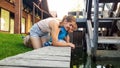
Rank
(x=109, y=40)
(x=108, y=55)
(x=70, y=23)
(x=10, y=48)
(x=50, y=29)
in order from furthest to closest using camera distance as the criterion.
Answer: (x=108, y=55), (x=109, y=40), (x=10, y=48), (x=50, y=29), (x=70, y=23)

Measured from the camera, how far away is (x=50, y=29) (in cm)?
524

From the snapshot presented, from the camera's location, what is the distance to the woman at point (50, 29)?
4488 millimetres

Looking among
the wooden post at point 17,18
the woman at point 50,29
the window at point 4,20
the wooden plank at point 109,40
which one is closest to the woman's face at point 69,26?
the woman at point 50,29

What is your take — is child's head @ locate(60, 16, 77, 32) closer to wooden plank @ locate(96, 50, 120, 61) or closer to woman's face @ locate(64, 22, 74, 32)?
woman's face @ locate(64, 22, 74, 32)

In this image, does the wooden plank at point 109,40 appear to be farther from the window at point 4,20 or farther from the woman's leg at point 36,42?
the window at point 4,20

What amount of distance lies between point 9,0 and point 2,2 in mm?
1324

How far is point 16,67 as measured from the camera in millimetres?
1705

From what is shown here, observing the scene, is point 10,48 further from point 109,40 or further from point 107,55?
point 107,55

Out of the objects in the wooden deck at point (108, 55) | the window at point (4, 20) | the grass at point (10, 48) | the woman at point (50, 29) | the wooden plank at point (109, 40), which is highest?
the window at point (4, 20)

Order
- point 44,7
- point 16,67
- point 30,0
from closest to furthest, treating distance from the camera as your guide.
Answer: point 16,67 → point 30,0 → point 44,7

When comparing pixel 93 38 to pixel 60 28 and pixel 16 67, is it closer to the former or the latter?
pixel 60 28

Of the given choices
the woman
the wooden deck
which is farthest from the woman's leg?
the wooden deck

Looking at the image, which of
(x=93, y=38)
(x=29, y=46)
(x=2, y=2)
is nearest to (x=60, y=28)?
(x=29, y=46)

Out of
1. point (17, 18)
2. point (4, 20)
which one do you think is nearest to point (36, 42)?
point (17, 18)
